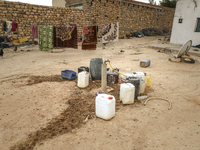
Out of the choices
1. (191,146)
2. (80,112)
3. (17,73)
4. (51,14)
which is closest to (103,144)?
(80,112)

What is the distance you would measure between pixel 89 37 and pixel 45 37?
7.91ft

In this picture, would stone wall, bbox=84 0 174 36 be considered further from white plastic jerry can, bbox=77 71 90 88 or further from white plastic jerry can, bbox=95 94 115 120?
white plastic jerry can, bbox=95 94 115 120

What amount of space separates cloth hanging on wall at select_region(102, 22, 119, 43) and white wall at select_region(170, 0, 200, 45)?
5776 mm

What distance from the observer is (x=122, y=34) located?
15422 millimetres

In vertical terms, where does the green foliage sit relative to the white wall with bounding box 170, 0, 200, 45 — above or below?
above

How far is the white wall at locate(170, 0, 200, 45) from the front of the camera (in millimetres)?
10297

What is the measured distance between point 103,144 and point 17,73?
4.99 metres

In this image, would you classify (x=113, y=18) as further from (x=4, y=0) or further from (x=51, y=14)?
(x=4, y=0)

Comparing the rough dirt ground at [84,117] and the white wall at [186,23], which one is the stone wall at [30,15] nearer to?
the rough dirt ground at [84,117]

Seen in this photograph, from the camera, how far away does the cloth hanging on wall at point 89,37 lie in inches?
318

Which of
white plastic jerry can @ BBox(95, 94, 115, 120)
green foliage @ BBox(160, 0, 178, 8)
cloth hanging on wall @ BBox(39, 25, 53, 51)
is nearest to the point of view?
white plastic jerry can @ BBox(95, 94, 115, 120)

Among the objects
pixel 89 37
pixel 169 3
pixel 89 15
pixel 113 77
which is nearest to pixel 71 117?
pixel 113 77

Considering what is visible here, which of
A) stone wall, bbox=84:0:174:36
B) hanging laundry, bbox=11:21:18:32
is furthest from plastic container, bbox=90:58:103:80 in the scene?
stone wall, bbox=84:0:174:36

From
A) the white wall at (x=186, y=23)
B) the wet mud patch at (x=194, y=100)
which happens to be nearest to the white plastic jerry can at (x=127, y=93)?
the wet mud patch at (x=194, y=100)
